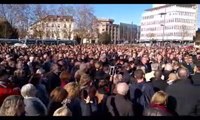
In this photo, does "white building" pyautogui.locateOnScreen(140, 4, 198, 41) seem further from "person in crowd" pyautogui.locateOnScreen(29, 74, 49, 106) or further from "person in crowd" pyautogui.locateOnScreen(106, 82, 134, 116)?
"person in crowd" pyautogui.locateOnScreen(106, 82, 134, 116)

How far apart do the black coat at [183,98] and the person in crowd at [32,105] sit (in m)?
2.22

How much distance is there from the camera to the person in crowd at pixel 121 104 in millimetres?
5918

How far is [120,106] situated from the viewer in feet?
19.6

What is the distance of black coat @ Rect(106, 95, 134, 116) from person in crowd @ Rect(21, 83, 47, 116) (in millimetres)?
1087

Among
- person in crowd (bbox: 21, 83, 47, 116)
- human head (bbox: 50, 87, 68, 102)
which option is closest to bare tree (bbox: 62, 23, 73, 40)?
person in crowd (bbox: 21, 83, 47, 116)

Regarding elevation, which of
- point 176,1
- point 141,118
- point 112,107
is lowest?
point 112,107

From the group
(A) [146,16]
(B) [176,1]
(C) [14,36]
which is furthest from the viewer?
(A) [146,16]

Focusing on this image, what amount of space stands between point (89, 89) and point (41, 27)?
57.7 m

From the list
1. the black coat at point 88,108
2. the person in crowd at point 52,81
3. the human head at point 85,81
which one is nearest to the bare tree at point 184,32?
the person in crowd at point 52,81

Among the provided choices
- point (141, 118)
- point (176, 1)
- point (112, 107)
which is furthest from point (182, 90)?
point (176, 1)

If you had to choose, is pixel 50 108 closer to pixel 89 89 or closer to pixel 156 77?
pixel 89 89

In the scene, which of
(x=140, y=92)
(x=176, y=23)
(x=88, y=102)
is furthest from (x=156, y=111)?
(x=176, y=23)

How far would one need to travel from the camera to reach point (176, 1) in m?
2.09

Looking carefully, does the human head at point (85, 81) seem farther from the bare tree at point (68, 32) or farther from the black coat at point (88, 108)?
the bare tree at point (68, 32)
